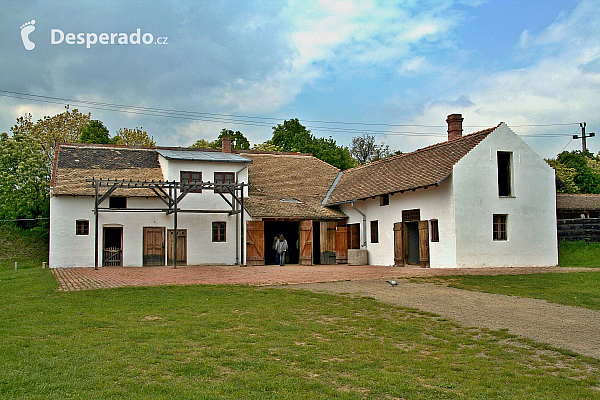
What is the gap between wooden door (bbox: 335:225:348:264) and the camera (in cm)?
2897

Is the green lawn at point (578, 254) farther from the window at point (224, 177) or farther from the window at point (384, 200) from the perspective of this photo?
the window at point (224, 177)

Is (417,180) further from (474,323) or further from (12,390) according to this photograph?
(12,390)

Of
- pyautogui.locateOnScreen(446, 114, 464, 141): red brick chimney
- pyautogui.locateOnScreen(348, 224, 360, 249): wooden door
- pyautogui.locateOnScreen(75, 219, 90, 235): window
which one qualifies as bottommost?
pyautogui.locateOnScreen(348, 224, 360, 249): wooden door

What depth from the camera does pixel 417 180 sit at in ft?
76.8

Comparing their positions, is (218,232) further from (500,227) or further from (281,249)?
(500,227)

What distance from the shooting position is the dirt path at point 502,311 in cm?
902

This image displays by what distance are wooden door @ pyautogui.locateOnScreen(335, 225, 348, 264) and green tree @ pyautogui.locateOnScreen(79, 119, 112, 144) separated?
21.6 metres

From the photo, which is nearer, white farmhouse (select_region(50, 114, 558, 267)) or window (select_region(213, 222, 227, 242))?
white farmhouse (select_region(50, 114, 558, 267))

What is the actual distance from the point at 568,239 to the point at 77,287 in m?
20.6

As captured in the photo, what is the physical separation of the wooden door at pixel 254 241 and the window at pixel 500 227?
10.6 meters

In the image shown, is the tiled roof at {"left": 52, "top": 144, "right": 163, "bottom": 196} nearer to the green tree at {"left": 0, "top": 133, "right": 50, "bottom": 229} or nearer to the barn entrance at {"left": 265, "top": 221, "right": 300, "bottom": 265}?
the barn entrance at {"left": 265, "top": 221, "right": 300, "bottom": 265}

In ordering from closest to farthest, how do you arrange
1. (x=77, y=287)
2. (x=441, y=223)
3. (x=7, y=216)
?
1. (x=77, y=287)
2. (x=441, y=223)
3. (x=7, y=216)

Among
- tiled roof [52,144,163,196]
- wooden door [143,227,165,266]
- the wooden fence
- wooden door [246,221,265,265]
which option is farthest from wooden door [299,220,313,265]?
the wooden fence

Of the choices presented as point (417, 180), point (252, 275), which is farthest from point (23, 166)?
point (417, 180)
